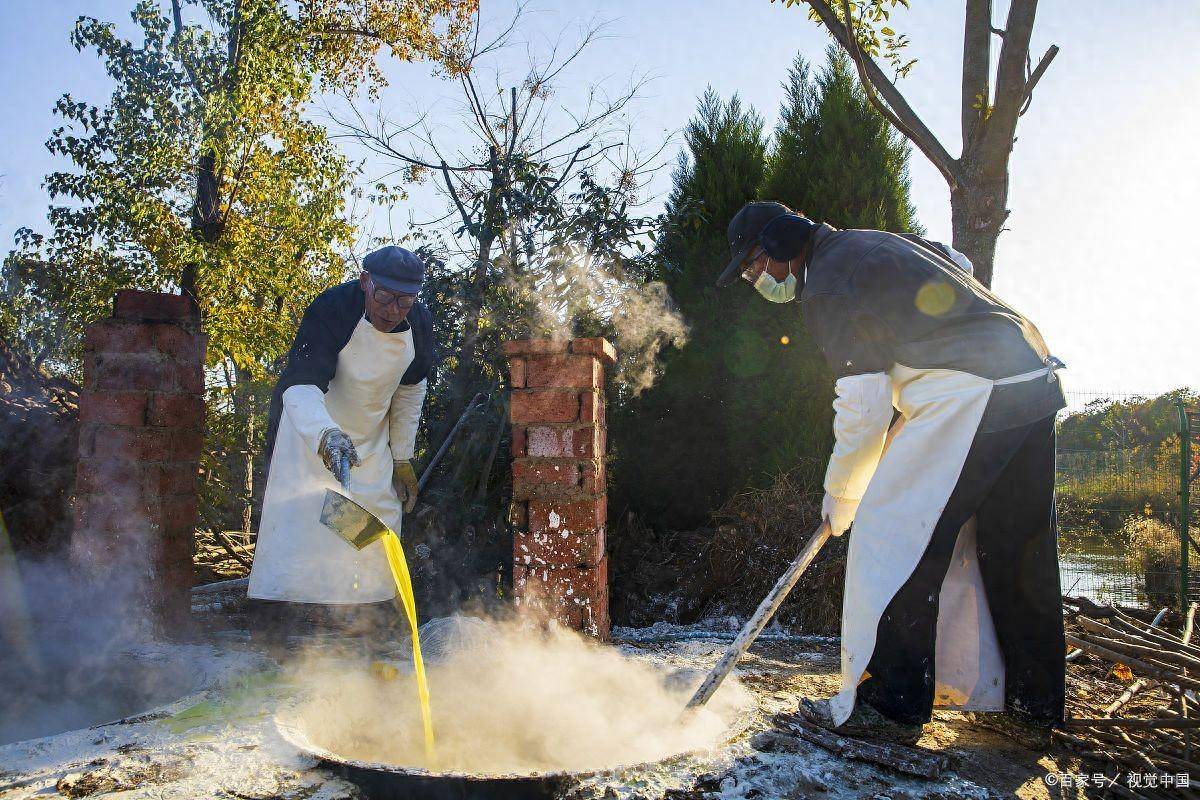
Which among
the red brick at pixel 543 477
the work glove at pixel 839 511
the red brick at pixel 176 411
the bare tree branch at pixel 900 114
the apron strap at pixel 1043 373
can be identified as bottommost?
the work glove at pixel 839 511

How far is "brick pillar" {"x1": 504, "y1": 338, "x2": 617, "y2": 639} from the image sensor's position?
3406 millimetres

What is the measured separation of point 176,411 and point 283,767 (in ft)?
6.98

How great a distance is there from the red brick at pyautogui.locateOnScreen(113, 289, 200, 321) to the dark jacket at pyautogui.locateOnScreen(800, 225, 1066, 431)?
9.48 feet

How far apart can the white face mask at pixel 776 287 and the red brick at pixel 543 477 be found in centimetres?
111

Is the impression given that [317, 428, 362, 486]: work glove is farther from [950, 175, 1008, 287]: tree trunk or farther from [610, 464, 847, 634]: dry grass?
[950, 175, 1008, 287]: tree trunk

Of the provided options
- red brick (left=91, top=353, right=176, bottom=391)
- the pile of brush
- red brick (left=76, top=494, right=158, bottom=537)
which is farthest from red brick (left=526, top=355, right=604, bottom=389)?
the pile of brush

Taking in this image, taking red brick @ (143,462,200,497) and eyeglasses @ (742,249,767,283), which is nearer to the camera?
eyeglasses @ (742,249,767,283)

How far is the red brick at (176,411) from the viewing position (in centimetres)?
358

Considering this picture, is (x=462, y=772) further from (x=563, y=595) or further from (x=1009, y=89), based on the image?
(x=1009, y=89)

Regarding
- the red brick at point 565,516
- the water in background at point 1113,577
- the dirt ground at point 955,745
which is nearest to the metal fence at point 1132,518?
the water in background at point 1113,577

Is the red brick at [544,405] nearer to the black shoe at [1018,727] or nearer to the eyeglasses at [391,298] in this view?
the eyeglasses at [391,298]

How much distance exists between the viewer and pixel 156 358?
11.8 feet

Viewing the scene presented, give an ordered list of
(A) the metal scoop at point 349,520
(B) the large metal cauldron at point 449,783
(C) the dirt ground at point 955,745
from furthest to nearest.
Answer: (A) the metal scoop at point 349,520
(C) the dirt ground at point 955,745
(B) the large metal cauldron at point 449,783

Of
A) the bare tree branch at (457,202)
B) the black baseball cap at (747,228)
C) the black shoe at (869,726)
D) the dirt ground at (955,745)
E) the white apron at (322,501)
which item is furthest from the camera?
the bare tree branch at (457,202)
